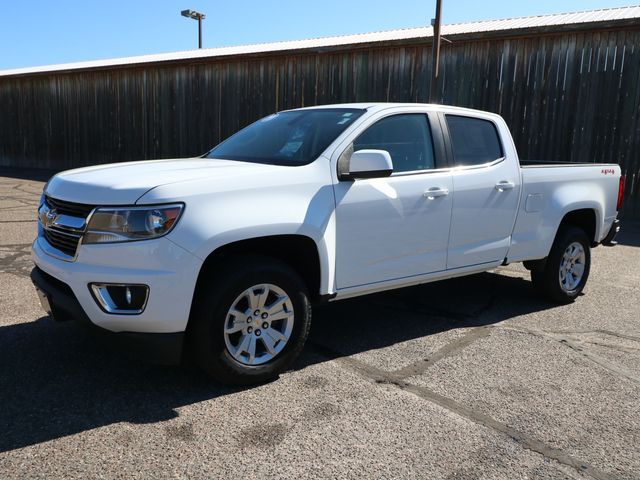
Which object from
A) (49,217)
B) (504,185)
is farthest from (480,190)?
(49,217)

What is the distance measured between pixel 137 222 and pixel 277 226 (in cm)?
83

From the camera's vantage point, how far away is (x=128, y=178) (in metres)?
3.48

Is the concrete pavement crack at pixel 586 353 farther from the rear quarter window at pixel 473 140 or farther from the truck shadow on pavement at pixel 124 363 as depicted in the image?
the rear quarter window at pixel 473 140

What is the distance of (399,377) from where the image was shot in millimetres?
3875

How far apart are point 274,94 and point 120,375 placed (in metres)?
13.3

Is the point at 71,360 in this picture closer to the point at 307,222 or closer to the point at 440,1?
the point at 307,222

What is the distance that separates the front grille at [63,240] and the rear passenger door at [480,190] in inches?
109

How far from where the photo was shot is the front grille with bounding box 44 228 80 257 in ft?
11.2

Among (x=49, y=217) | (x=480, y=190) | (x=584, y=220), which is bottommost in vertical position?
(x=584, y=220)

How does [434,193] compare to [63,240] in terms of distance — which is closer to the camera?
[63,240]

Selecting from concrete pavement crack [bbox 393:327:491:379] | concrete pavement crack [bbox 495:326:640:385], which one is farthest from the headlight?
concrete pavement crack [bbox 495:326:640:385]

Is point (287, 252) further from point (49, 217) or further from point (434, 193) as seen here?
point (49, 217)

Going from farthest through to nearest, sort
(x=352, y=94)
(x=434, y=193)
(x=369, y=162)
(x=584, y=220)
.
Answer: (x=352, y=94) → (x=584, y=220) → (x=434, y=193) → (x=369, y=162)

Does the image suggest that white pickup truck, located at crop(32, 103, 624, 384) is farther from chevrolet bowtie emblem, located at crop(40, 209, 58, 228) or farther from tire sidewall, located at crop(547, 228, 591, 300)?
Answer: tire sidewall, located at crop(547, 228, 591, 300)
